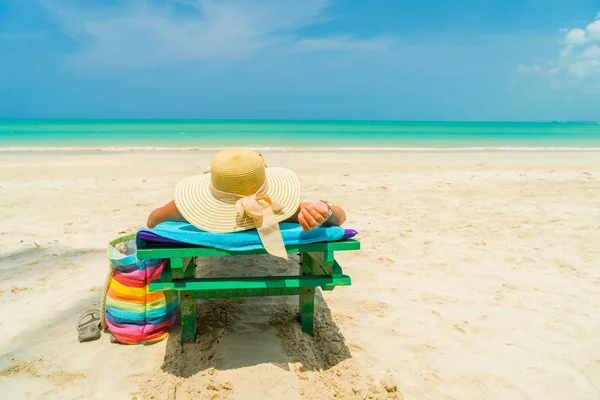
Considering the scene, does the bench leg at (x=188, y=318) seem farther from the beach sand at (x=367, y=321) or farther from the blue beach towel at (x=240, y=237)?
the blue beach towel at (x=240, y=237)

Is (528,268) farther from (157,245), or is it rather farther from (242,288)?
(157,245)

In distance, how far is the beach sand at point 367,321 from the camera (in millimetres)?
2576

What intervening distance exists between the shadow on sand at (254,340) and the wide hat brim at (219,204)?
0.84 meters

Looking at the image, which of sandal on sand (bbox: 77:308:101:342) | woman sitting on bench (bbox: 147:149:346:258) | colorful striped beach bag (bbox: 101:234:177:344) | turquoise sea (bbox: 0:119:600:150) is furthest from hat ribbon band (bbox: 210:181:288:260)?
turquoise sea (bbox: 0:119:600:150)

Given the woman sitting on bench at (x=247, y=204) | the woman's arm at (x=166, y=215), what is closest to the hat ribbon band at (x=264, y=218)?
the woman sitting on bench at (x=247, y=204)

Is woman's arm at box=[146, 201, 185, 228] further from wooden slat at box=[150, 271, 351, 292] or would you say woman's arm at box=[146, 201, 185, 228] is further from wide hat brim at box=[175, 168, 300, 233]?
wooden slat at box=[150, 271, 351, 292]

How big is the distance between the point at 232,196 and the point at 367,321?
5.03 ft

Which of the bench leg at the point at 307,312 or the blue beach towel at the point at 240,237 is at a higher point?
the blue beach towel at the point at 240,237

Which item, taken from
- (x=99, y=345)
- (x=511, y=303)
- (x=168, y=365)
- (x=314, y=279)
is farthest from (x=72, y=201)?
(x=511, y=303)

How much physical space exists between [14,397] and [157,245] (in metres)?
1.17

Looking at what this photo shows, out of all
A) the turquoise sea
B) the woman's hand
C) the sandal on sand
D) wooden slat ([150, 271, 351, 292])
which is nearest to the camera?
the woman's hand

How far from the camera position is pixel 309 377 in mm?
2545

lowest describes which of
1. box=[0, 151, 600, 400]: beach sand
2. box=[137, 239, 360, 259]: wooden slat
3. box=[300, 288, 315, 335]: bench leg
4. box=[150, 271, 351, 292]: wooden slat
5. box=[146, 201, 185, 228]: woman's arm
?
box=[0, 151, 600, 400]: beach sand

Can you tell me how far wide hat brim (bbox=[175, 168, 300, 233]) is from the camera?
8.36ft
